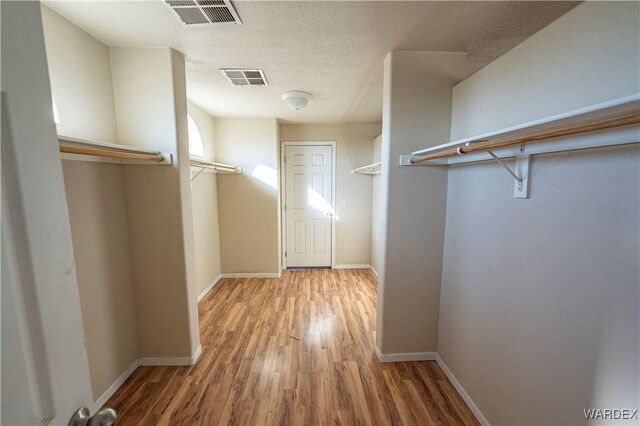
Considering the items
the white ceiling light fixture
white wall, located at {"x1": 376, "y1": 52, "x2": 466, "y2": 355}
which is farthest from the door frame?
white wall, located at {"x1": 376, "y1": 52, "x2": 466, "y2": 355}

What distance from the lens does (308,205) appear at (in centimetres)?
422

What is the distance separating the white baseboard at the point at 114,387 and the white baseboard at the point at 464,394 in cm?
229

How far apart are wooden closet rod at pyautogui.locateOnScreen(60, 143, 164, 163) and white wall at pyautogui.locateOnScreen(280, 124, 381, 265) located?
8.34 ft

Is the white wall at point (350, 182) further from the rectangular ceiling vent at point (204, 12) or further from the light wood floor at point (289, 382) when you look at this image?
the rectangular ceiling vent at point (204, 12)

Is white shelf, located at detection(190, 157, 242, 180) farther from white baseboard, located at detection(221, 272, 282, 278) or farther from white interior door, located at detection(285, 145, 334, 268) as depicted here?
white baseboard, located at detection(221, 272, 282, 278)

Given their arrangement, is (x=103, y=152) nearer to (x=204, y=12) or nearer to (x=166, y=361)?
(x=204, y=12)

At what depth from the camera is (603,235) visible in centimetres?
92

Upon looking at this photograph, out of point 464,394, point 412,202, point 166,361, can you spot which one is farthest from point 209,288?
point 464,394

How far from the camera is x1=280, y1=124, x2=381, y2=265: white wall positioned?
4.06 metres

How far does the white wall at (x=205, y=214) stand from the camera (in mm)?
3090

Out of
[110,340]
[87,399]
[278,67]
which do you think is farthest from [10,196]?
[278,67]

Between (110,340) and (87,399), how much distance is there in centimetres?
149

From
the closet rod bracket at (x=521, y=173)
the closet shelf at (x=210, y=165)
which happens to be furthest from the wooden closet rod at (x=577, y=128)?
the closet shelf at (x=210, y=165)

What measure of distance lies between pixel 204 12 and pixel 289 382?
2.38m
